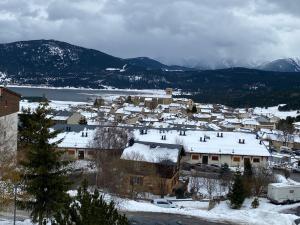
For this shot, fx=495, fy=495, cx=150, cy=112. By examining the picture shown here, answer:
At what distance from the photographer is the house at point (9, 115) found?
3243 centimetres

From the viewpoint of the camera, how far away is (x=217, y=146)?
63.9 m

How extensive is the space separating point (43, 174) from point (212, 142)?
1828 inches

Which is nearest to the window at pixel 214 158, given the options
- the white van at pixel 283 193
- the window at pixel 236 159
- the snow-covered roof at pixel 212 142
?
the snow-covered roof at pixel 212 142

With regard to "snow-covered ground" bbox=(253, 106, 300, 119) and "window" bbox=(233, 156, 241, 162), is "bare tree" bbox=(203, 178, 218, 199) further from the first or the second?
"snow-covered ground" bbox=(253, 106, 300, 119)

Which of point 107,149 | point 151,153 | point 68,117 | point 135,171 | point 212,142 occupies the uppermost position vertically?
point 68,117

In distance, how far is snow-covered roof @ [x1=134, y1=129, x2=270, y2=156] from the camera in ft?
205

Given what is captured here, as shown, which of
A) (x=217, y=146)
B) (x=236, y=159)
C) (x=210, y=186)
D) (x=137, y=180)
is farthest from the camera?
(x=217, y=146)

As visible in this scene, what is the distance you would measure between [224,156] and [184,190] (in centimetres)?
1791

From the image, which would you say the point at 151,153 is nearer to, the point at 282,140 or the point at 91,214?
the point at 91,214

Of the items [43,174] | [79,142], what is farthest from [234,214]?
[79,142]

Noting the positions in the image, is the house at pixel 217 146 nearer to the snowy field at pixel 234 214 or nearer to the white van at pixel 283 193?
the white van at pixel 283 193

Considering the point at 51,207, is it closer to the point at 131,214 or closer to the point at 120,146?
the point at 131,214

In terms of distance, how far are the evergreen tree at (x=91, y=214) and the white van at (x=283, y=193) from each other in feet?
83.2

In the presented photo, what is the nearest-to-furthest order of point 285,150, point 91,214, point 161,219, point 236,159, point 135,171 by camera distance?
point 91,214
point 161,219
point 135,171
point 236,159
point 285,150
